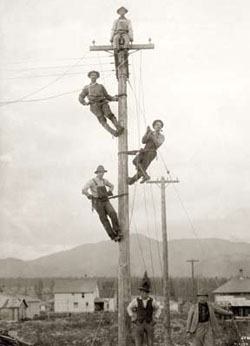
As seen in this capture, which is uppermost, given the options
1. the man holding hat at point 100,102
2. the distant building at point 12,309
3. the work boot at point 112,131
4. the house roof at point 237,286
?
the man holding hat at point 100,102

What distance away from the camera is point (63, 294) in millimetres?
77000

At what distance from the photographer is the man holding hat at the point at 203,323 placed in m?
9.70

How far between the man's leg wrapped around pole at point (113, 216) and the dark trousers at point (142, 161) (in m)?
0.95

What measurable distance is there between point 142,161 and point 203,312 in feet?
9.49

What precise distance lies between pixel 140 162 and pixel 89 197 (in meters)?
1.39

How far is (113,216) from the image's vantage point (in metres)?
8.82

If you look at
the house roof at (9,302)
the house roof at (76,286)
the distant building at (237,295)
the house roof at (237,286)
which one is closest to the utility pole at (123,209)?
the distant building at (237,295)

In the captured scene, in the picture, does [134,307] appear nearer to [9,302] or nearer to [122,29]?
[122,29]

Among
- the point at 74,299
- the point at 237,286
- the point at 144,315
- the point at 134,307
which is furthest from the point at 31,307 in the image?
the point at 134,307

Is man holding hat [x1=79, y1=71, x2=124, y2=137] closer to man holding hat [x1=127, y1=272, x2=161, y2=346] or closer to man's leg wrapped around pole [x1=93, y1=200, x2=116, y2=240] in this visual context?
man's leg wrapped around pole [x1=93, y1=200, x2=116, y2=240]

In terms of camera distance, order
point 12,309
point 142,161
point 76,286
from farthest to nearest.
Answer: point 76,286, point 12,309, point 142,161

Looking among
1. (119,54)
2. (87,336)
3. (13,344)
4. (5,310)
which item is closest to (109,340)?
(87,336)

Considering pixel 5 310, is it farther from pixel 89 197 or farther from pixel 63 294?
pixel 89 197

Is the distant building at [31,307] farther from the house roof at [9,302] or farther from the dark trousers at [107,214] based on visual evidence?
the dark trousers at [107,214]
